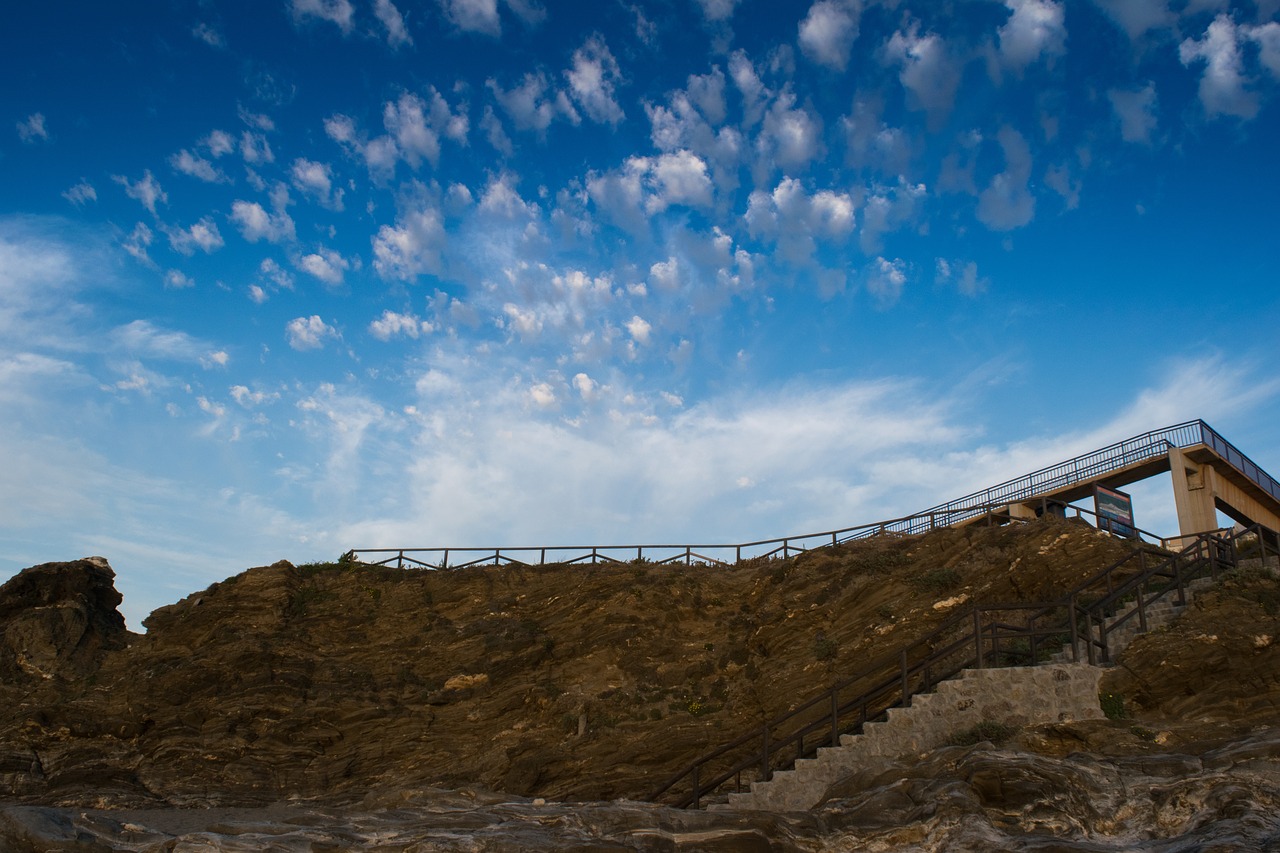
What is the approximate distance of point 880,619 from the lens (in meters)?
23.6

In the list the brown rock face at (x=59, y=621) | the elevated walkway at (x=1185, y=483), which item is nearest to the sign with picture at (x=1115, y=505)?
the elevated walkway at (x=1185, y=483)

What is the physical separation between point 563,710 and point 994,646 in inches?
465

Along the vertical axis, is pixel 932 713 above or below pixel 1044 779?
above

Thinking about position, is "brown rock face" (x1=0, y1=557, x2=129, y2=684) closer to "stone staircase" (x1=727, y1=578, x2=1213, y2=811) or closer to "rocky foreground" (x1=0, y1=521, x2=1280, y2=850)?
"rocky foreground" (x1=0, y1=521, x2=1280, y2=850)

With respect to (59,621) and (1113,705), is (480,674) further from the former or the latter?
(1113,705)

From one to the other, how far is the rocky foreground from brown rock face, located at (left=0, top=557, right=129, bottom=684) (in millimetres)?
76

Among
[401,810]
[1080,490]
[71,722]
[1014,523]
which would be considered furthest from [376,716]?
[1080,490]

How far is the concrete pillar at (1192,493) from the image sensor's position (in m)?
31.5

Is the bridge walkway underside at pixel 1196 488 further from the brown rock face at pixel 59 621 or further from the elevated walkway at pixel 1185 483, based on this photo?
the brown rock face at pixel 59 621

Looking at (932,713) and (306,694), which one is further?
(306,694)

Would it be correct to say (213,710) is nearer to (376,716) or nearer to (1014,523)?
(376,716)

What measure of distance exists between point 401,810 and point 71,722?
14147 millimetres

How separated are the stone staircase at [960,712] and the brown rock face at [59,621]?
2085 cm

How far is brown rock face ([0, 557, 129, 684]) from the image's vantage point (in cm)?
2739
